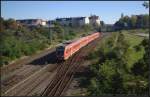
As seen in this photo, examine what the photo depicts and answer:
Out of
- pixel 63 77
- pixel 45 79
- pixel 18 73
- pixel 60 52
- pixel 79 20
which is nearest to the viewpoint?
pixel 45 79

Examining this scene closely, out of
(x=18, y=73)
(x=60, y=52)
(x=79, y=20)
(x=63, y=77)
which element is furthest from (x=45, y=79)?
(x=79, y=20)

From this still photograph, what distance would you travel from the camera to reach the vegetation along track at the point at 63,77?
22.4 metres

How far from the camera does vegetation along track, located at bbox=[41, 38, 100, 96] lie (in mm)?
22375

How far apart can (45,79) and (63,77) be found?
1769 mm

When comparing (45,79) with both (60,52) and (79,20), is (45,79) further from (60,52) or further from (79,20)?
(79,20)

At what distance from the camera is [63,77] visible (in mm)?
27609

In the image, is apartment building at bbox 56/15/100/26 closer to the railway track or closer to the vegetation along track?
the vegetation along track

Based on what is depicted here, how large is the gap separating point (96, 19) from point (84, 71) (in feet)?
478

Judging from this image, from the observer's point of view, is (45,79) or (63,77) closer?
(45,79)

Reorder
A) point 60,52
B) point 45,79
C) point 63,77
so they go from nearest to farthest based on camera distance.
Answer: point 45,79 < point 63,77 < point 60,52

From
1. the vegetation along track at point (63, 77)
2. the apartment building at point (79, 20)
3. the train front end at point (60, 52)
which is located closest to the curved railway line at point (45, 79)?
the vegetation along track at point (63, 77)

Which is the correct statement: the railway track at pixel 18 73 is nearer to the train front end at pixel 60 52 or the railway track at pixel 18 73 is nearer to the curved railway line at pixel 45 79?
the curved railway line at pixel 45 79

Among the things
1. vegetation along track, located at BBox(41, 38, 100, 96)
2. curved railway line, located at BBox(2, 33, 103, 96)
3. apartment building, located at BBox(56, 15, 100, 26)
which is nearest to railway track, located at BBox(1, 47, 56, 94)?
curved railway line, located at BBox(2, 33, 103, 96)

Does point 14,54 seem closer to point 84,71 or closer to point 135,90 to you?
point 84,71
